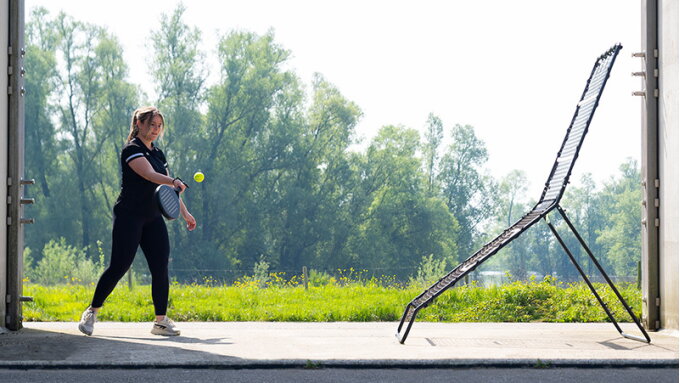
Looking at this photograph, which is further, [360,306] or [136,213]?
[360,306]

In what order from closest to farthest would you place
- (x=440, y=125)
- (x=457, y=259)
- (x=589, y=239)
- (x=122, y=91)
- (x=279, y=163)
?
(x=122, y=91)
(x=279, y=163)
(x=457, y=259)
(x=440, y=125)
(x=589, y=239)

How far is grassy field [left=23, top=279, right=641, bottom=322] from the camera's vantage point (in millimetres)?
8211

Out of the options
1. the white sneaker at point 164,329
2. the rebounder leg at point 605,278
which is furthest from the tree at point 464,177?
the white sneaker at point 164,329

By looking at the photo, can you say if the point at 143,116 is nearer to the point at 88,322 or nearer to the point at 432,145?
the point at 88,322

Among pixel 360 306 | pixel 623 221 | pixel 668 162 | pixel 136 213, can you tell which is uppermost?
pixel 668 162

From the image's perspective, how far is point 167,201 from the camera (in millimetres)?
5824

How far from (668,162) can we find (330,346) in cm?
297

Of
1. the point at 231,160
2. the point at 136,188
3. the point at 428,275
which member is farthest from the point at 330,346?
the point at 231,160

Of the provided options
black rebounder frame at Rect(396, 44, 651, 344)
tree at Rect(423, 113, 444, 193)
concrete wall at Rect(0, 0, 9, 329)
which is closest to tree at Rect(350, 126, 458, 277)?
tree at Rect(423, 113, 444, 193)

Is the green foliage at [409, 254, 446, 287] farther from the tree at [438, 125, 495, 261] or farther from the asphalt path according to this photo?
the tree at [438, 125, 495, 261]

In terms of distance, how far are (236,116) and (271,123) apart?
196cm

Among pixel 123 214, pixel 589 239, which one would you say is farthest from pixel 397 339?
pixel 589 239

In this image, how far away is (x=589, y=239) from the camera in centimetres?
6094

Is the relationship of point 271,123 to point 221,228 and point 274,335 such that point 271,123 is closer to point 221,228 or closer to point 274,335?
point 221,228
